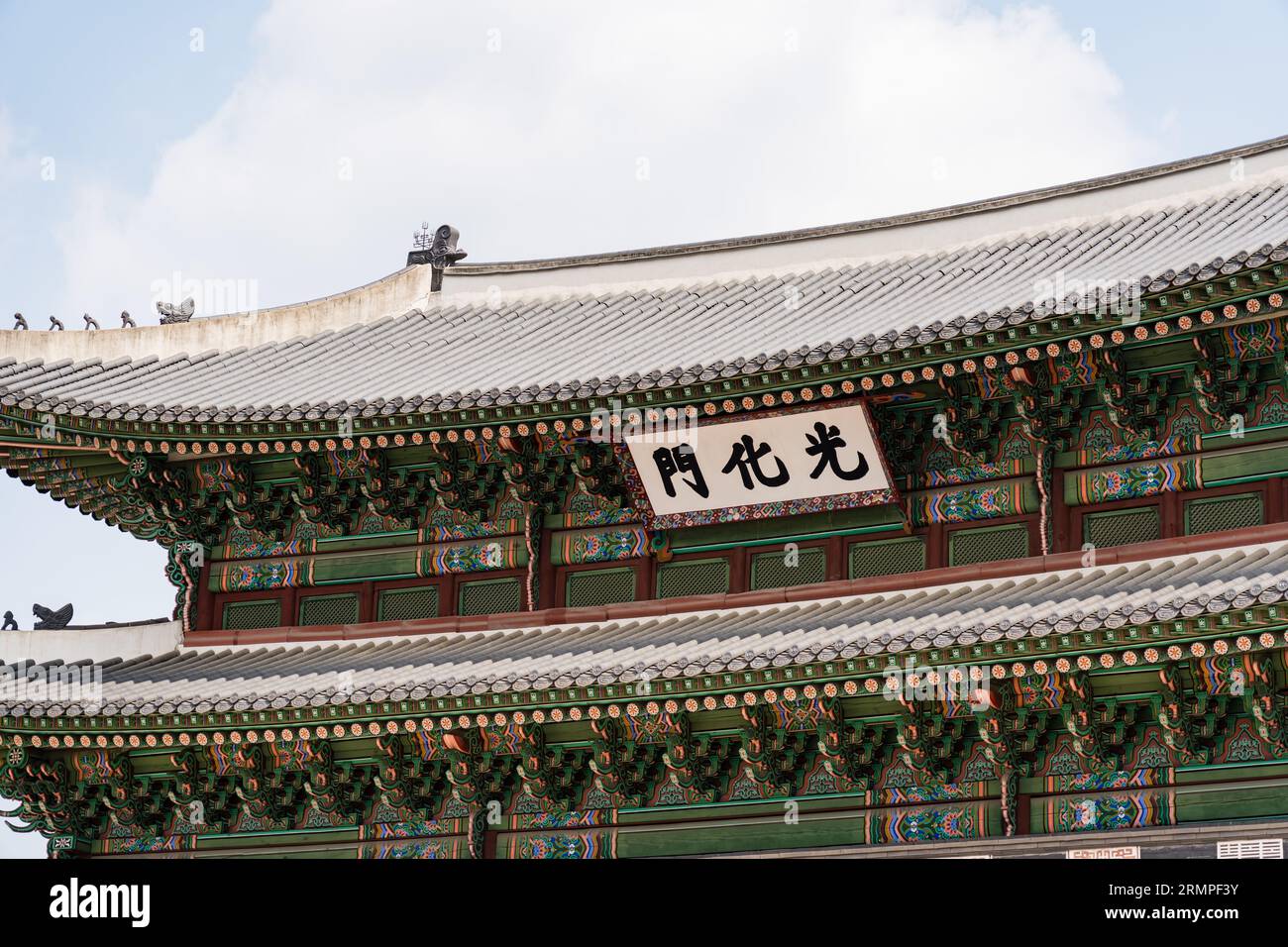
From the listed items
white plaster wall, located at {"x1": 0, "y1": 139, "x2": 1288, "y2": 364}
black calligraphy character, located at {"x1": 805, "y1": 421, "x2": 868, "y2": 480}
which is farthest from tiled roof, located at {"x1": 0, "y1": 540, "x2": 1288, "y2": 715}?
white plaster wall, located at {"x1": 0, "y1": 139, "x2": 1288, "y2": 364}

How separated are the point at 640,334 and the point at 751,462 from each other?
319cm

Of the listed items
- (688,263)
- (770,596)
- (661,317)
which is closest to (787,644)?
(770,596)

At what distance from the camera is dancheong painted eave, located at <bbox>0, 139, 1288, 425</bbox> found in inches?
735

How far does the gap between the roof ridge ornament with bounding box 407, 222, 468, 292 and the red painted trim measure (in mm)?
5222

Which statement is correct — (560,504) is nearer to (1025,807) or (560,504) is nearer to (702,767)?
(702,767)

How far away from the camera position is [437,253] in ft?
78.5

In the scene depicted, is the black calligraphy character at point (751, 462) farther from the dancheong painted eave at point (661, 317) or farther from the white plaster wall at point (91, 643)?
the white plaster wall at point (91, 643)

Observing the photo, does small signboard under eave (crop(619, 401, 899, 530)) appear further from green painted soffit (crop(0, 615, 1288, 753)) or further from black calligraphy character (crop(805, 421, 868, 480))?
green painted soffit (crop(0, 615, 1288, 753))

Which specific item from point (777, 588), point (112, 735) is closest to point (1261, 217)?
point (777, 588)

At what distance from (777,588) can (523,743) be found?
283 cm

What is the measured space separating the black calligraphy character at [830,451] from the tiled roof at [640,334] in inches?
33.0

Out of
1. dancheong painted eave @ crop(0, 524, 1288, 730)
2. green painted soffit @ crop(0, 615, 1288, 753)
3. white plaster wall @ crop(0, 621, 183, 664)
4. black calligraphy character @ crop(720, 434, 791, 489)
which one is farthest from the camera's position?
white plaster wall @ crop(0, 621, 183, 664)

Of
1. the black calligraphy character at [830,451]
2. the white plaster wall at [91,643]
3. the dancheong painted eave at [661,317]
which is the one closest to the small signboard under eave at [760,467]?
the black calligraphy character at [830,451]
